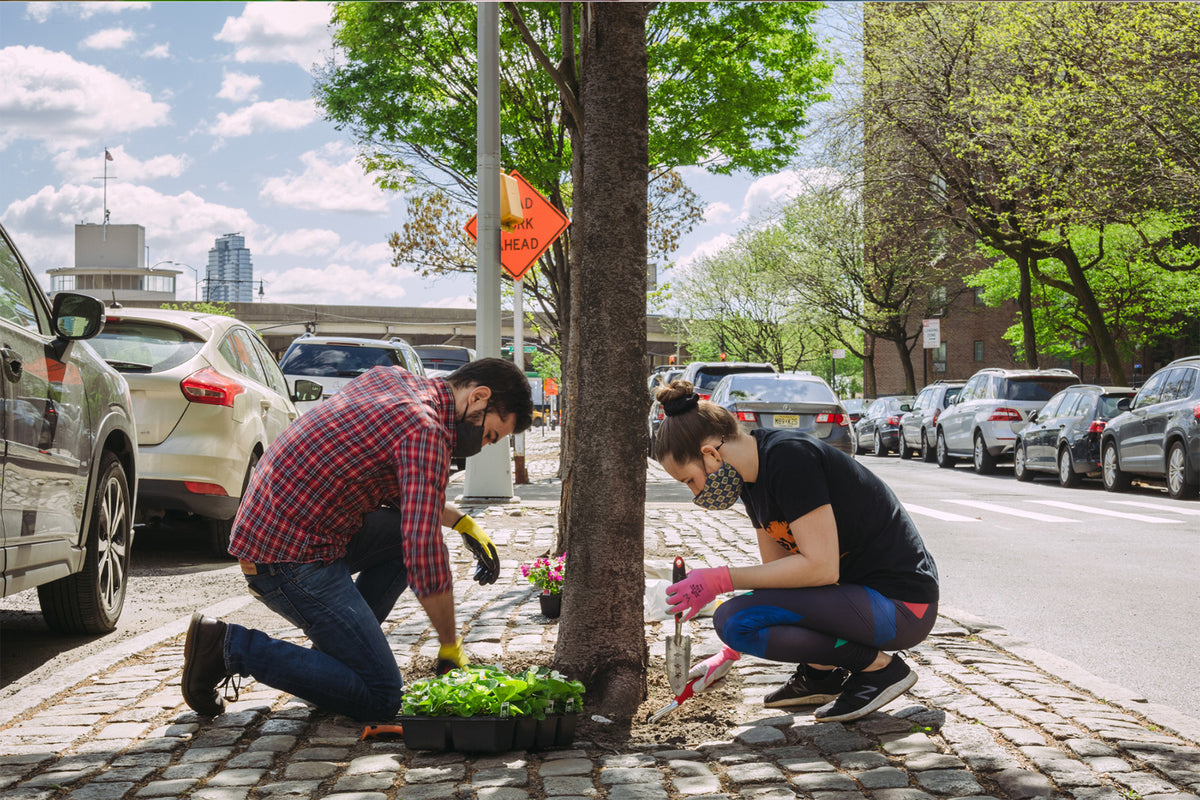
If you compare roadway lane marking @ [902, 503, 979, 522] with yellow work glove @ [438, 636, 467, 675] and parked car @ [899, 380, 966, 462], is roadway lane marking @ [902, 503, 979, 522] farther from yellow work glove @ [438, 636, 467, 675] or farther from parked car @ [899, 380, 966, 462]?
parked car @ [899, 380, 966, 462]

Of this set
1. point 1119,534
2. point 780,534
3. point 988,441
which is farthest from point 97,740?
point 988,441

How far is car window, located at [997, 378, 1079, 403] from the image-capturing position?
20.7 metres

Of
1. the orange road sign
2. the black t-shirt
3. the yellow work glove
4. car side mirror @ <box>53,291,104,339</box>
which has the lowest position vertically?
the yellow work glove

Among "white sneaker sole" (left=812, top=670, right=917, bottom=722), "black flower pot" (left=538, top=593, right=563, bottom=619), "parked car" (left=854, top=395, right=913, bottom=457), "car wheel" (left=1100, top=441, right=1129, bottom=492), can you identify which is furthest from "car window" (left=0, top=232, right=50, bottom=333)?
"parked car" (left=854, top=395, right=913, bottom=457)

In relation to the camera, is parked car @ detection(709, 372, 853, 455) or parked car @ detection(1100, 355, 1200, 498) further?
parked car @ detection(709, 372, 853, 455)

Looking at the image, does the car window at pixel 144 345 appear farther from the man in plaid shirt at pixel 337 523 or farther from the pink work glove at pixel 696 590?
the pink work glove at pixel 696 590

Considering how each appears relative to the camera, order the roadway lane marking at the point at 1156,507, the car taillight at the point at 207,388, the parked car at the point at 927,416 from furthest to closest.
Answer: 1. the parked car at the point at 927,416
2. the roadway lane marking at the point at 1156,507
3. the car taillight at the point at 207,388

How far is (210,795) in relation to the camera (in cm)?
323

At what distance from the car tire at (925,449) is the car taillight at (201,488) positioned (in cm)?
1928

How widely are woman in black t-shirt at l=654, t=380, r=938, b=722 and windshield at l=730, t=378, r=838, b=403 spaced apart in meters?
12.7

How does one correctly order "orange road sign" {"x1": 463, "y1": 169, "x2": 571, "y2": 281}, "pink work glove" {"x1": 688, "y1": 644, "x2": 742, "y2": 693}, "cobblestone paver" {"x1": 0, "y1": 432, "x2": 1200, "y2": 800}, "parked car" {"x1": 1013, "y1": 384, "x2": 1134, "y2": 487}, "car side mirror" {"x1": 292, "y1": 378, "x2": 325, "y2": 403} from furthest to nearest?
"parked car" {"x1": 1013, "y1": 384, "x2": 1134, "y2": 487} → "orange road sign" {"x1": 463, "y1": 169, "x2": 571, "y2": 281} → "car side mirror" {"x1": 292, "y1": 378, "x2": 325, "y2": 403} → "pink work glove" {"x1": 688, "y1": 644, "x2": 742, "y2": 693} → "cobblestone paver" {"x1": 0, "y1": 432, "x2": 1200, "y2": 800}

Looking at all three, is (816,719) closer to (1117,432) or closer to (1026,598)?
(1026,598)

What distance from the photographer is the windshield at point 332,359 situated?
15664 millimetres

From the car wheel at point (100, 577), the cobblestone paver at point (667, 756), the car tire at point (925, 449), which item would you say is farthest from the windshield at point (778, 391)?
the cobblestone paver at point (667, 756)
